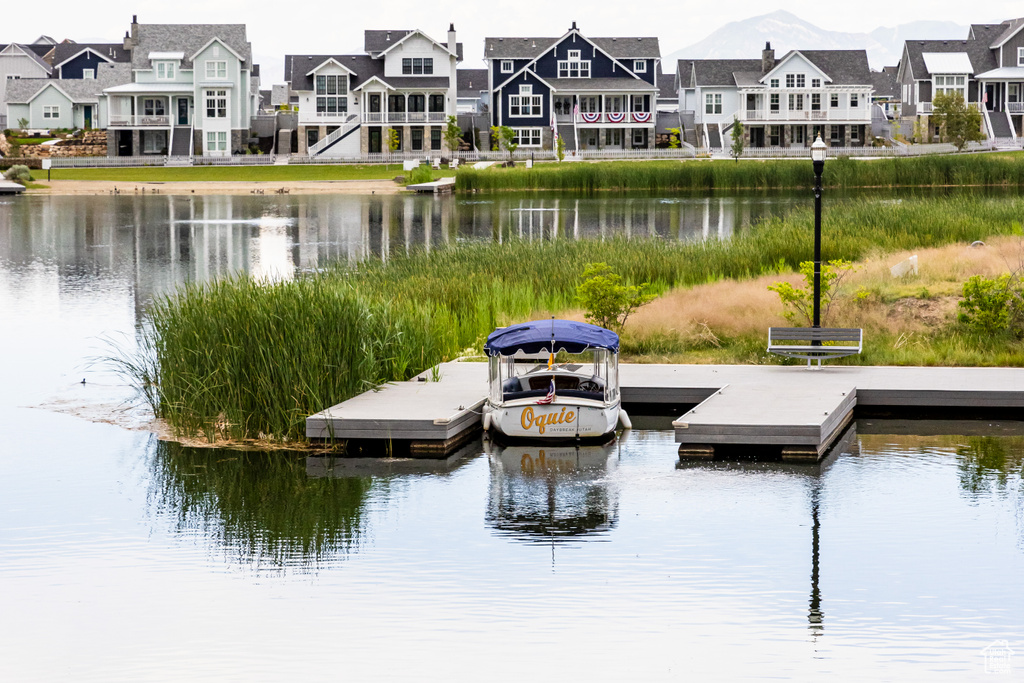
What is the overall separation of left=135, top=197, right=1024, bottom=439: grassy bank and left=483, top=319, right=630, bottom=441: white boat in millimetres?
2382

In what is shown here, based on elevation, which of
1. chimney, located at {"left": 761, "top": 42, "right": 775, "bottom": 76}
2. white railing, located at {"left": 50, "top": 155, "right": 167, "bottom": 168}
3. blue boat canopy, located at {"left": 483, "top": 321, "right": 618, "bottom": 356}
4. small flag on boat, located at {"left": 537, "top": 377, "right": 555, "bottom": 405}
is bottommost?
small flag on boat, located at {"left": 537, "top": 377, "right": 555, "bottom": 405}

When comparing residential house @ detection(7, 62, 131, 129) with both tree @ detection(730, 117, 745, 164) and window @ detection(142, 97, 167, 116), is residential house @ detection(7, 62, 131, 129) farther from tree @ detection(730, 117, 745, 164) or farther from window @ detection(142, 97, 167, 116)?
tree @ detection(730, 117, 745, 164)

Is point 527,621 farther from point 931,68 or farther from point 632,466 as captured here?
point 931,68

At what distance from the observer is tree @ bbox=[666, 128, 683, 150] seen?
105 meters

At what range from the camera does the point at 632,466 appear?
1772 cm

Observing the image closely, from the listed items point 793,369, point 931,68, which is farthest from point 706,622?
point 931,68

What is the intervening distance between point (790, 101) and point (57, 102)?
2381 inches

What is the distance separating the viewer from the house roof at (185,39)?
109175mm

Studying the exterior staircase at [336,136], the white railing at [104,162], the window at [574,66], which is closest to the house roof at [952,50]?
the window at [574,66]

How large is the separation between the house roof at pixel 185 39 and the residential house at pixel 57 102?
198 inches

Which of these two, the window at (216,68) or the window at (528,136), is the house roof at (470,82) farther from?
the window at (216,68)

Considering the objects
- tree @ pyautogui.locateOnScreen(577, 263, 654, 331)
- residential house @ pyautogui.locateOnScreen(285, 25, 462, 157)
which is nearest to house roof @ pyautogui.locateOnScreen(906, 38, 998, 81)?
residential house @ pyautogui.locateOnScreen(285, 25, 462, 157)

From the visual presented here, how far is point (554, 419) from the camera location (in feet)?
61.6

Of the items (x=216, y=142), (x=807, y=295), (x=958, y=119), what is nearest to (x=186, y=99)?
(x=216, y=142)
